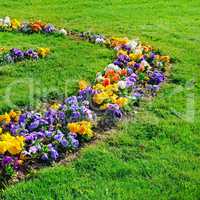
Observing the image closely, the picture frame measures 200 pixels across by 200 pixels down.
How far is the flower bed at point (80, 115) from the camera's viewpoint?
8.52 meters

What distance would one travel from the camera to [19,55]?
12812 mm

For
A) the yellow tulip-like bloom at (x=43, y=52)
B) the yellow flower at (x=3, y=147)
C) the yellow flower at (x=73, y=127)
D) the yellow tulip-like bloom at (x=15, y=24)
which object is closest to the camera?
the yellow flower at (x=3, y=147)

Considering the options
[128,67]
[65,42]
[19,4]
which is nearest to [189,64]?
[128,67]

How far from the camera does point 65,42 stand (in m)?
14.1

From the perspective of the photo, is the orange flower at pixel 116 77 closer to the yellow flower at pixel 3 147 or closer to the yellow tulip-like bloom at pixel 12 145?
the yellow tulip-like bloom at pixel 12 145

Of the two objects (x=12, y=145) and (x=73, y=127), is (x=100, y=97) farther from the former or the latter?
(x=12, y=145)

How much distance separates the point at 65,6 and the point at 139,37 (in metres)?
4.47

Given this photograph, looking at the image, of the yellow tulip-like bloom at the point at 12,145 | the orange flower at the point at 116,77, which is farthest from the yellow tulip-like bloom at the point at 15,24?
the yellow tulip-like bloom at the point at 12,145

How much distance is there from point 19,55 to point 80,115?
3.73 meters

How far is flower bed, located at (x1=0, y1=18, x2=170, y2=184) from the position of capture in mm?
8523

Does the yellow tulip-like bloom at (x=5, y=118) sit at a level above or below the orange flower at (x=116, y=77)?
below

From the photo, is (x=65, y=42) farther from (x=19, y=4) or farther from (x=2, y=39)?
(x=19, y=4)

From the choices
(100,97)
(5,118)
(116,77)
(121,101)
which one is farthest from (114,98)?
(5,118)

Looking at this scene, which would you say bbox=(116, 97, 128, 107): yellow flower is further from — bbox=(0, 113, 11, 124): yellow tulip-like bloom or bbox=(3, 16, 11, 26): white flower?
bbox=(3, 16, 11, 26): white flower
